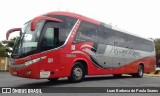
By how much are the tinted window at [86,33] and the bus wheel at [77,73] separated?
118 cm

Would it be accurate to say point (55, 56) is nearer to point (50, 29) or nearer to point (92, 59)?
point (50, 29)

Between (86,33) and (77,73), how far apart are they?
216cm

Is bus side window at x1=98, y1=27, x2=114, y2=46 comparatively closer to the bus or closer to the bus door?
the bus

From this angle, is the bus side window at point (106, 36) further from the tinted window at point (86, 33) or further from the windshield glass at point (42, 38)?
the windshield glass at point (42, 38)

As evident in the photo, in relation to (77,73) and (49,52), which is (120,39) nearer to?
(77,73)

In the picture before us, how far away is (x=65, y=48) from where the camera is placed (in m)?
12.0

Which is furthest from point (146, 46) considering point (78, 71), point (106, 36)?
point (78, 71)

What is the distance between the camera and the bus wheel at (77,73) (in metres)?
12.5

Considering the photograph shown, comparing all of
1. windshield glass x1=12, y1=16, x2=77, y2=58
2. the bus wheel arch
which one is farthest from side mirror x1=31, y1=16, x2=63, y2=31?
the bus wheel arch

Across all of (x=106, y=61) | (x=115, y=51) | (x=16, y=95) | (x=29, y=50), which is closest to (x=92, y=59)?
(x=106, y=61)

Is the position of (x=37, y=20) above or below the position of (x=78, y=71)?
above

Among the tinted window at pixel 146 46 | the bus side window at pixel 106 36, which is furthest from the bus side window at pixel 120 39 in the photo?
the tinted window at pixel 146 46

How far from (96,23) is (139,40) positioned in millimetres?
6568

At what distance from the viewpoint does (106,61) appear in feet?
50.2
